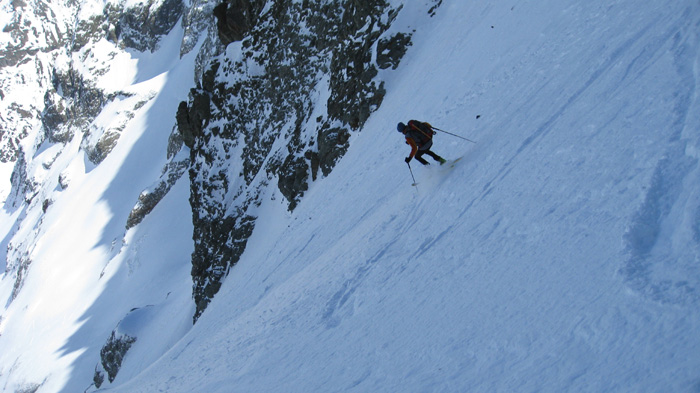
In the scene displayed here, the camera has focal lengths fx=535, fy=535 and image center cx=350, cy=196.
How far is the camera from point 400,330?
5.68m

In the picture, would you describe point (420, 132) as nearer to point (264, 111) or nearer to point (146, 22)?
point (264, 111)

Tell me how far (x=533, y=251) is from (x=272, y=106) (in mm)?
25608

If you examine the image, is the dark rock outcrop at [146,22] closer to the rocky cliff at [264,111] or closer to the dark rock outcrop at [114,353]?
the rocky cliff at [264,111]

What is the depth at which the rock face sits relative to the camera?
2192cm

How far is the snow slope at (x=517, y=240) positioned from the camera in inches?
156

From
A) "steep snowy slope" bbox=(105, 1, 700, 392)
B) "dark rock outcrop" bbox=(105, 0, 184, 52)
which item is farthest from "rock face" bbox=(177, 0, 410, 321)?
"dark rock outcrop" bbox=(105, 0, 184, 52)

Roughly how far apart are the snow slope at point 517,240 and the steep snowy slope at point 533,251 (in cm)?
2

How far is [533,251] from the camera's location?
5199 mm

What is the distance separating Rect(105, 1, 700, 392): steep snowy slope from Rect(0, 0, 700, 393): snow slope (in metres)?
0.02

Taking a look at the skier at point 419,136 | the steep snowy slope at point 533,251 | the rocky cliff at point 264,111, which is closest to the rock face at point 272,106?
the rocky cliff at point 264,111

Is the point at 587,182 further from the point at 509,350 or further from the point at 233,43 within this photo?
the point at 233,43

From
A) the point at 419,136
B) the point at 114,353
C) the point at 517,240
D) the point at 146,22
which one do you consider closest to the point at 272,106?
the point at 114,353

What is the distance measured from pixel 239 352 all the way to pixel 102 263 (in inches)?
2124

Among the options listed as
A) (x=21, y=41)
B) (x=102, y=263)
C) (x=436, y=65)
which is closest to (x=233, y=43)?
(x=436, y=65)
